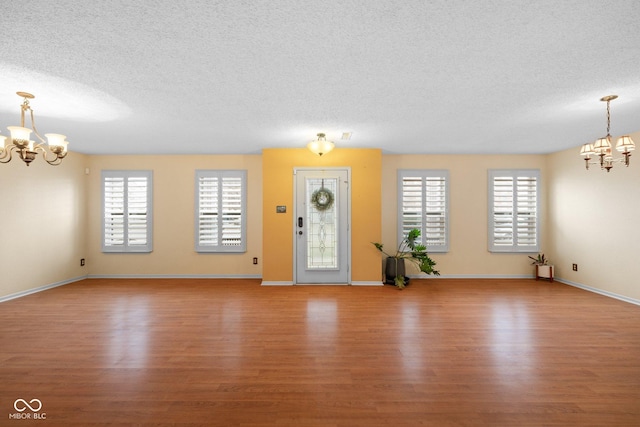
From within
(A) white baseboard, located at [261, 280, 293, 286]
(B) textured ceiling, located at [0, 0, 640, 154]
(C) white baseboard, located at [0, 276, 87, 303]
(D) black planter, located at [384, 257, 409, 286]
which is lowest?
(C) white baseboard, located at [0, 276, 87, 303]

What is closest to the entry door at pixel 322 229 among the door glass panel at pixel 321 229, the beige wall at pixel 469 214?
the door glass panel at pixel 321 229

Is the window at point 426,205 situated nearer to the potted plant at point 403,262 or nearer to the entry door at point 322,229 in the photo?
the potted plant at point 403,262

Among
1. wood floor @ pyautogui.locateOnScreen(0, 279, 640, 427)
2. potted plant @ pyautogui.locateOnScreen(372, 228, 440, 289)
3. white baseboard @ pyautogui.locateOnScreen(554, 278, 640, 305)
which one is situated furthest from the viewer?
potted plant @ pyautogui.locateOnScreen(372, 228, 440, 289)

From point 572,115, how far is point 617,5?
2281 mm

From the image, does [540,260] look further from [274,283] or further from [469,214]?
[274,283]

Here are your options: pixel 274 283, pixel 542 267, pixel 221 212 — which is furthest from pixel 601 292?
pixel 221 212

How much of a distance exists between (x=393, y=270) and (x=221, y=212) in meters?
3.54

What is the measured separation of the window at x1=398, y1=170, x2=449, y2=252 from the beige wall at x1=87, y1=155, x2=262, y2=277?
116 inches

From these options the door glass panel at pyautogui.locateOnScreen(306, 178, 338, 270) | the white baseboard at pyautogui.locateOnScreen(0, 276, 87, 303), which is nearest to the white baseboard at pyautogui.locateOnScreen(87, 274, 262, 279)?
the white baseboard at pyautogui.locateOnScreen(0, 276, 87, 303)

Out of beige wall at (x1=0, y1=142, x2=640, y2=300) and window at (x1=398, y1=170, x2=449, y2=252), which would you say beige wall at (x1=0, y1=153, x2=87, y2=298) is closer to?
beige wall at (x1=0, y1=142, x2=640, y2=300)

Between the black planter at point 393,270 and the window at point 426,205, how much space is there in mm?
796

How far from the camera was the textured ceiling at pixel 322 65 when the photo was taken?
5.87 feet

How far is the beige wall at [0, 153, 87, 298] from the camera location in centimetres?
445

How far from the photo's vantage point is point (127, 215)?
586cm
